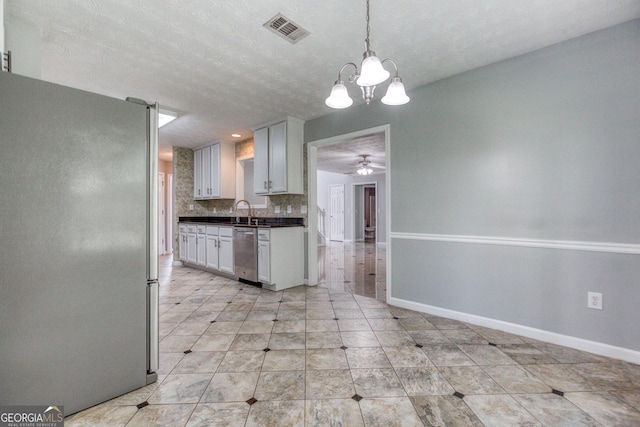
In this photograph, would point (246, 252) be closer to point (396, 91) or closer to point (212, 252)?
point (212, 252)

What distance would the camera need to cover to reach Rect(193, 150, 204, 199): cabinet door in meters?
5.98

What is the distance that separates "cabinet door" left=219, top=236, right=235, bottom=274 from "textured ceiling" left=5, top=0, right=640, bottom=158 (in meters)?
2.36

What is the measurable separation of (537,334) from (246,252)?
360 centimetres

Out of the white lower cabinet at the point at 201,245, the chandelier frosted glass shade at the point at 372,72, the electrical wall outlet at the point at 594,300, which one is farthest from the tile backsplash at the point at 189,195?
the electrical wall outlet at the point at 594,300

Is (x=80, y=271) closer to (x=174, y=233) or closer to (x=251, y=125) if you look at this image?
(x=251, y=125)

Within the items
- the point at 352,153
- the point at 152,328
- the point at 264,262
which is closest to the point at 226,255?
→ the point at 264,262

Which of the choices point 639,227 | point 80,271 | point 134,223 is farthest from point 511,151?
point 80,271

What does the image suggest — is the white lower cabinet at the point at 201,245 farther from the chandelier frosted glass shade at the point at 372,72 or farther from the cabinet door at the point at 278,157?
the chandelier frosted glass shade at the point at 372,72

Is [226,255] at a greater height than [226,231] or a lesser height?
lesser

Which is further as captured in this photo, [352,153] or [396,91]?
[352,153]

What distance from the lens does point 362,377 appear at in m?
1.90

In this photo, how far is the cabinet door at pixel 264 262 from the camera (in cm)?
394

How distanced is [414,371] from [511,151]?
2.12 metres

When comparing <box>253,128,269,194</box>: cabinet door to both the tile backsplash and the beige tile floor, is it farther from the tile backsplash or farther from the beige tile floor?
the beige tile floor
